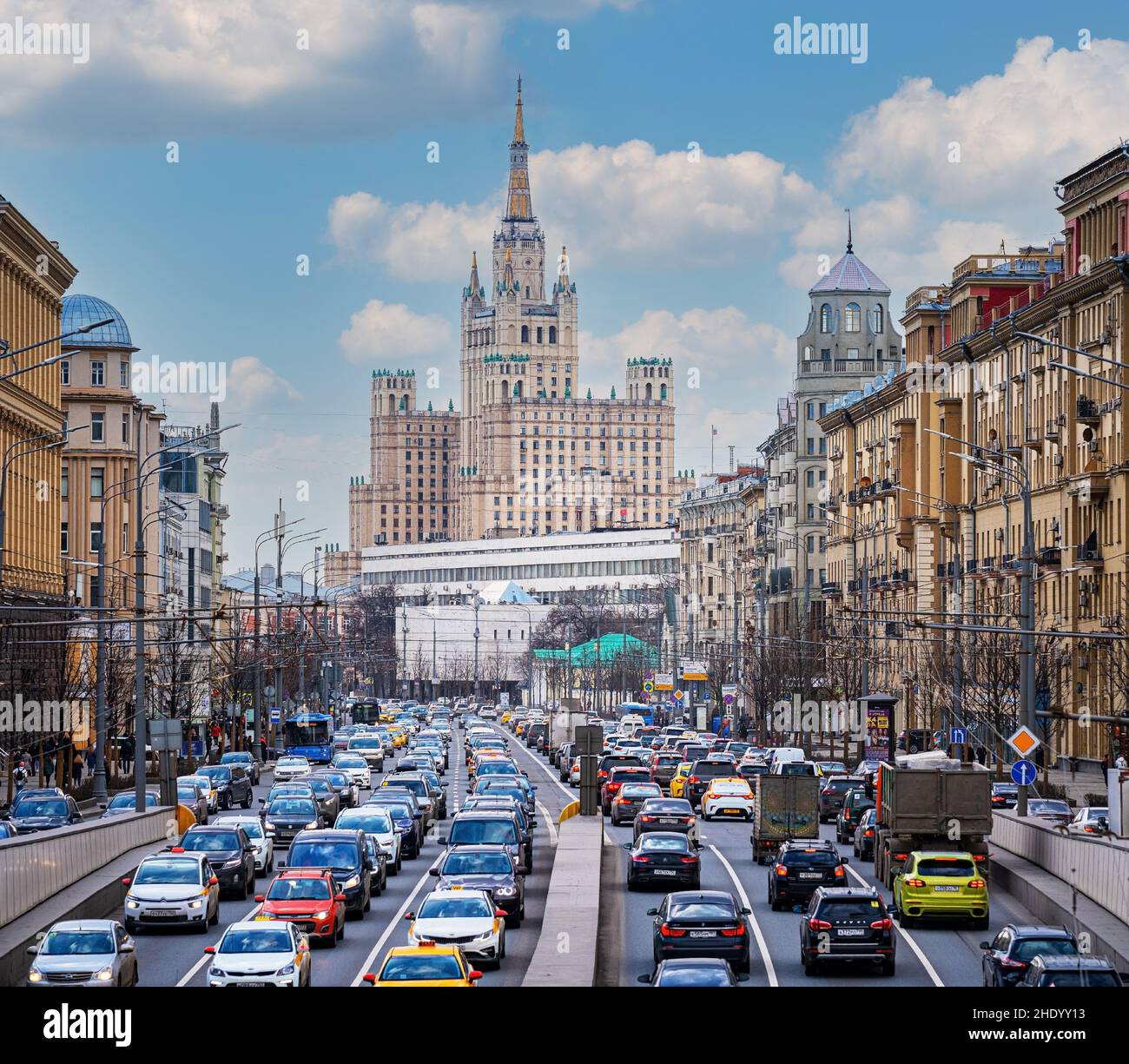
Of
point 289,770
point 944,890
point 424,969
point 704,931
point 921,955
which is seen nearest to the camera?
point 424,969

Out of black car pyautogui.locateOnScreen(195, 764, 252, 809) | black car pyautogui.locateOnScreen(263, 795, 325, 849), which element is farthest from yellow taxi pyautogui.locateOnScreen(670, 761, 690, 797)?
black car pyautogui.locateOnScreen(263, 795, 325, 849)

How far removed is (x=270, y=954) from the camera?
93.4ft

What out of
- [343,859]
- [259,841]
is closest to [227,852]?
[343,859]

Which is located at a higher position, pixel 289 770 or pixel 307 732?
pixel 307 732

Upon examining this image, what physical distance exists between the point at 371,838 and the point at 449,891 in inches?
437

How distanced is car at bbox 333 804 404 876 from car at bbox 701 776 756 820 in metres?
18.1

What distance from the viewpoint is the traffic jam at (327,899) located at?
2825 cm

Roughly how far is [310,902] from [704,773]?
35.8m

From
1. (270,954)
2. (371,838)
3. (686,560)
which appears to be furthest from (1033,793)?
(686,560)

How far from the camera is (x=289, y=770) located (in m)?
76.2

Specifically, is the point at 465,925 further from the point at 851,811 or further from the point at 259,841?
the point at 851,811

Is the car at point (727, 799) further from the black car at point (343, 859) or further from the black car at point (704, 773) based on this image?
the black car at point (343, 859)

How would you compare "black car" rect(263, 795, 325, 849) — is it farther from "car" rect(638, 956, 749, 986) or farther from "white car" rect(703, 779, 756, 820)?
"car" rect(638, 956, 749, 986)

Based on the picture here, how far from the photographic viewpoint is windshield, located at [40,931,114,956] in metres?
28.2
